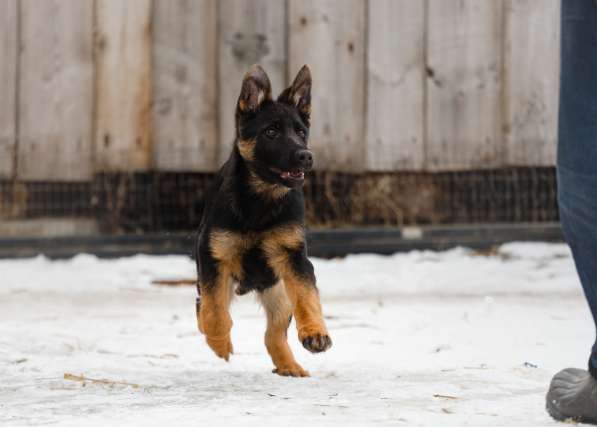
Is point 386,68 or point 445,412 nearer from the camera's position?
point 445,412

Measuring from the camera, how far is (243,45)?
6227mm

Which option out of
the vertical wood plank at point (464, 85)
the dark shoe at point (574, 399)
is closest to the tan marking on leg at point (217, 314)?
the dark shoe at point (574, 399)

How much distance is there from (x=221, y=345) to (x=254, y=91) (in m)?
1.05

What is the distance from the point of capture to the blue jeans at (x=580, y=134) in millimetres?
2510

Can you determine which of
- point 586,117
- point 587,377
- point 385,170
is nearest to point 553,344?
point 587,377

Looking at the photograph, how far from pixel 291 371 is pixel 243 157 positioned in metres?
0.89

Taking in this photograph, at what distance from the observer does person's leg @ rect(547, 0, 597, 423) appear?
2514 millimetres

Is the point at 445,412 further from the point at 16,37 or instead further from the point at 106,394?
the point at 16,37

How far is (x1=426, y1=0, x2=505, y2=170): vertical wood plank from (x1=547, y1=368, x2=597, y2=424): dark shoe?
12.4ft

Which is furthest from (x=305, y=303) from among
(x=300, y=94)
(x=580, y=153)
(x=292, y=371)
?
(x=580, y=153)

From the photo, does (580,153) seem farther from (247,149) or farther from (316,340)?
(247,149)

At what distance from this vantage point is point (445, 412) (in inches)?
111

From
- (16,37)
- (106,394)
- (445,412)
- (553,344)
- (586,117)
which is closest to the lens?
(586,117)

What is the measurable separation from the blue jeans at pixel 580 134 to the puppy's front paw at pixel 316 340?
3.41 ft
